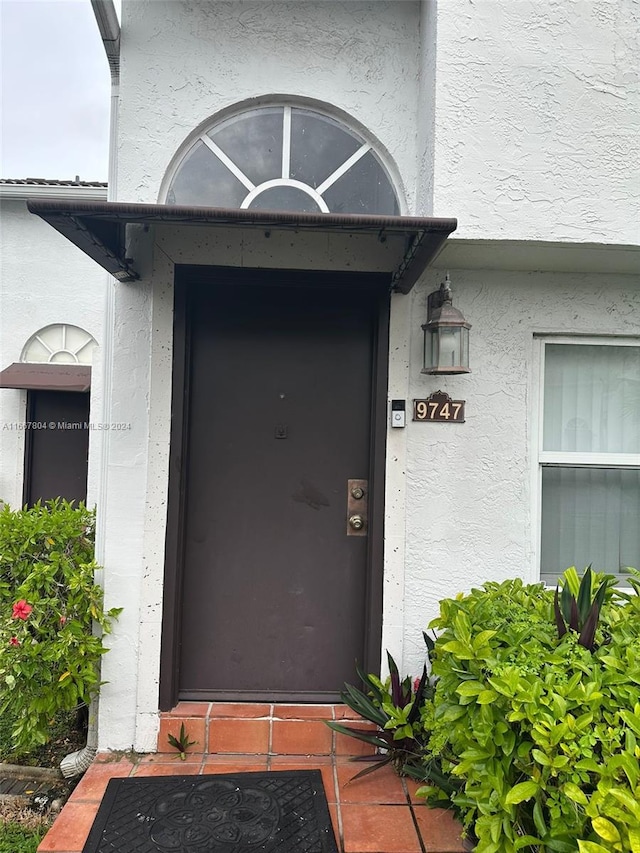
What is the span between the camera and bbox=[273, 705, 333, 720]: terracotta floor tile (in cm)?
291

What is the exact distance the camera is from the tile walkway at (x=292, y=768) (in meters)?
2.27

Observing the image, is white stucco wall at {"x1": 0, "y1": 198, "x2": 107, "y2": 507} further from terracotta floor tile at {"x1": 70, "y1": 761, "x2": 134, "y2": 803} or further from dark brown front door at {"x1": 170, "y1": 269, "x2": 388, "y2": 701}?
terracotta floor tile at {"x1": 70, "y1": 761, "x2": 134, "y2": 803}

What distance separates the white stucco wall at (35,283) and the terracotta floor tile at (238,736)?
5.30 metres

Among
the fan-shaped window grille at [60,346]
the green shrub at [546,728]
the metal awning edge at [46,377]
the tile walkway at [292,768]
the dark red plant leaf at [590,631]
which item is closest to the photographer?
the green shrub at [546,728]

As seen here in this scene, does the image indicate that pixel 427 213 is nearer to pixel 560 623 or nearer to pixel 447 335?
pixel 447 335

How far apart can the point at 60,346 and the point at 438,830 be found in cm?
668

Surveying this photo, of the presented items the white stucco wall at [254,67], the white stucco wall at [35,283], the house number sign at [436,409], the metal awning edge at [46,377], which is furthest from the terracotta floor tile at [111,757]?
the white stucco wall at [35,283]

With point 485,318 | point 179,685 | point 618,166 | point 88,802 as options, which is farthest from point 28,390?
point 618,166

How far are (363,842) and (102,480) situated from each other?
212cm

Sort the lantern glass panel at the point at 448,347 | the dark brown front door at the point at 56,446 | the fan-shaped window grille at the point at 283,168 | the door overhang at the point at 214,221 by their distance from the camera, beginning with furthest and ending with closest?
the dark brown front door at the point at 56,446 < the fan-shaped window grille at the point at 283,168 < the lantern glass panel at the point at 448,347 < the door overhang at the point at 214,221

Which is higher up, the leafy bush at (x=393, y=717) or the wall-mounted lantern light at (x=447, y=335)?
the wall-mounted lantern light at (x=447, y=335)

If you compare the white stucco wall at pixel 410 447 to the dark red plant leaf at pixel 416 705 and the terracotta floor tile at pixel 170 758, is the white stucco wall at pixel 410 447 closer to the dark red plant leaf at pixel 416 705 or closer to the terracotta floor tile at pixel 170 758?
the terracotta floor tile at pixel 170 758

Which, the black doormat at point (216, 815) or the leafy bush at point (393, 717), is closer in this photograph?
the black doormat at point (216, 815)

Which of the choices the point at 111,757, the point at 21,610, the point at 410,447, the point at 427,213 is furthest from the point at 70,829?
the point at 427,213
